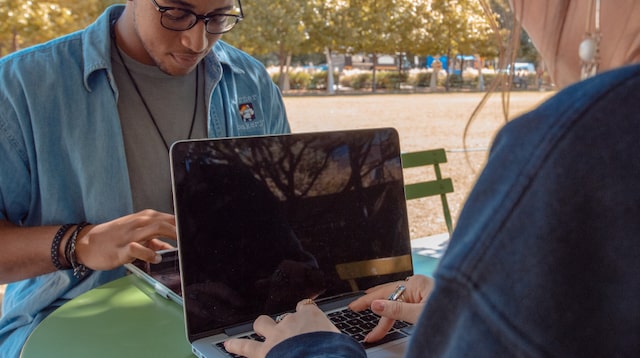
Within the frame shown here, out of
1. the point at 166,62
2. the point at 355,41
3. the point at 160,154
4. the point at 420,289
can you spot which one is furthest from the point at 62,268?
the point at 355,41

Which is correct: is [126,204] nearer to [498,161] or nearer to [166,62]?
[166,62]

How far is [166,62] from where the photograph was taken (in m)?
1.91

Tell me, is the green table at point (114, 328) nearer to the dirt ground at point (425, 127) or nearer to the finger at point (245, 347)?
the finger at point (245, 347)

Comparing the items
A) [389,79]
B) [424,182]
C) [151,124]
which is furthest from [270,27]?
[151,124]

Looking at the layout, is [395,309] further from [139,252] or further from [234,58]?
[234,58]

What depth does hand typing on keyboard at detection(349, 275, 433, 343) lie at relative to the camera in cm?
103

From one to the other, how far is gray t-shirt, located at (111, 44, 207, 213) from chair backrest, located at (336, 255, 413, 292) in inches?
31.2

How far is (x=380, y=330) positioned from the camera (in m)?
1.08

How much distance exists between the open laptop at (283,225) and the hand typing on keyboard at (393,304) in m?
0.04

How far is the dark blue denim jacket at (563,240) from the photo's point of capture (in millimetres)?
403

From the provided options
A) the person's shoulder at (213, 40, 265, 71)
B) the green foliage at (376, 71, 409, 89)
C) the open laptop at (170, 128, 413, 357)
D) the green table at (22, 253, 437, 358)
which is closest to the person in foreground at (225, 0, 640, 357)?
the open laptop at (170, 128, 413, 357)

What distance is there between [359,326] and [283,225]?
0.82 feet

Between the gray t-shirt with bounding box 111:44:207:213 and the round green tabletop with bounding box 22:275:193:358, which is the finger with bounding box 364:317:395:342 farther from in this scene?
the gray t-shirt with bounding box 111:44:207:213

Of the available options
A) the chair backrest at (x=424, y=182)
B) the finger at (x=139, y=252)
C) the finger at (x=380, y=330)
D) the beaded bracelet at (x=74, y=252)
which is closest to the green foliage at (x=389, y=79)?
the chair backrest at (x=424, y=182)
